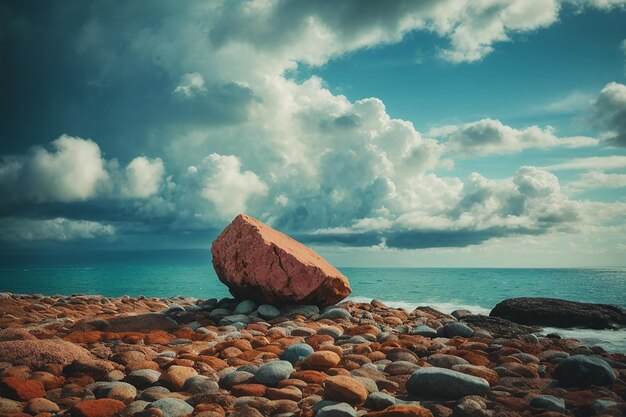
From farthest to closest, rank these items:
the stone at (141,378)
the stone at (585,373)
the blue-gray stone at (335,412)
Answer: the stone at (585,373) < the stone at (141,378) < the blue-gray stone at (335,412)

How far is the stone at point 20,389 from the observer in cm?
450

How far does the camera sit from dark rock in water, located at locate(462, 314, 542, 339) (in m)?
10.4

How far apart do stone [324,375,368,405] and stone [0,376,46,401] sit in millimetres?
3356

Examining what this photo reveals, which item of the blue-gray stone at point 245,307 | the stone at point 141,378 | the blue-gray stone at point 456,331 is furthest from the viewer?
the blue-gray stone at point 245,307

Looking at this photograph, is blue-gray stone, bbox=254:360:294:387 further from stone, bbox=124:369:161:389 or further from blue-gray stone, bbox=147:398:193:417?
stone, bbox=124:369:161:389

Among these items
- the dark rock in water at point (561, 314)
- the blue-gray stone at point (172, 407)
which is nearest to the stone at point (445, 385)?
the blue-gray stone at point (172, 407)

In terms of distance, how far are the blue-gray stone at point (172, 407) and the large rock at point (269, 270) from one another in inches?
274

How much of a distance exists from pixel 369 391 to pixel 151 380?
2.77m

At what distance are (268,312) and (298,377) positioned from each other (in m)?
6.00

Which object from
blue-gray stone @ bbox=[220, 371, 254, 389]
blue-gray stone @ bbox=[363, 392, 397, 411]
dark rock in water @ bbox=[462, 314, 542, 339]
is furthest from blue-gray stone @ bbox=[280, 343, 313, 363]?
dark rock in water @ bbox=[462, 314, 542, 339]

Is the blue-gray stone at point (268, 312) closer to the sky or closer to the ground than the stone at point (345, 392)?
closer to the ground

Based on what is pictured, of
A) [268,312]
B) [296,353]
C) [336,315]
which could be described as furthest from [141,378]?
[336,315]

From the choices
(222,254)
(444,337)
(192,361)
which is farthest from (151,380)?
(222,254)

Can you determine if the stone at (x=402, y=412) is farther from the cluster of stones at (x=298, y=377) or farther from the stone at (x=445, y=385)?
the stone at (x=445, y=385)
